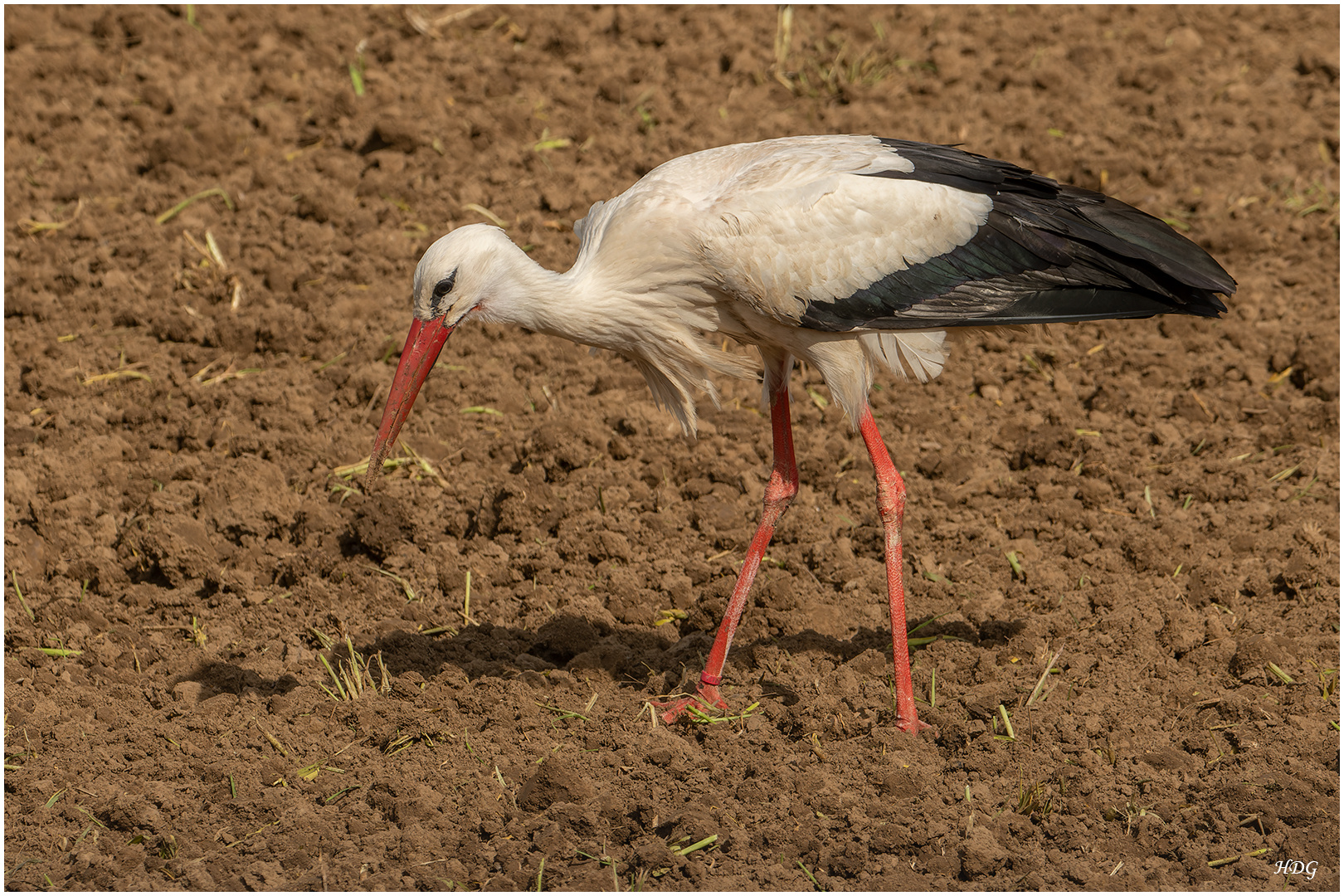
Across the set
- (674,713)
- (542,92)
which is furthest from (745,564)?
(542,92)

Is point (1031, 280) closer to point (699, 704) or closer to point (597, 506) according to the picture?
point (699, 704)

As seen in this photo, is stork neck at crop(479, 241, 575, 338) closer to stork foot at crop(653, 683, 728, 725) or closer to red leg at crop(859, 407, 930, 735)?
red leg at crop(859, 407, 930, 735)

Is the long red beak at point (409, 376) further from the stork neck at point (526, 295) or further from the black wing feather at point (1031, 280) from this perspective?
the black wing feather at point (1031, 280)

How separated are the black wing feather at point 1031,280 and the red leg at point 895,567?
48 cm

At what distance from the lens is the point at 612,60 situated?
31.1 ft

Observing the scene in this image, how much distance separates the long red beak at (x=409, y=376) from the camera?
476cm

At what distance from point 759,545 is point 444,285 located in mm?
1723

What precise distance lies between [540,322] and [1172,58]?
7.12 metres

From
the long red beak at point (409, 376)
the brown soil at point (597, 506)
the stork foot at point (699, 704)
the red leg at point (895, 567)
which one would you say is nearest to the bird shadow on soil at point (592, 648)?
the brown soil at point (597, 506)

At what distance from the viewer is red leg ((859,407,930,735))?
4773 millimetres

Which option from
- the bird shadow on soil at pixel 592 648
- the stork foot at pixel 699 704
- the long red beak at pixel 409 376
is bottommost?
the stork foot at pixel 699 704

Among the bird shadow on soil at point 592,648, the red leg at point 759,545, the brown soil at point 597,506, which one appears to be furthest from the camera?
the bird shadow on soil at point 592,648

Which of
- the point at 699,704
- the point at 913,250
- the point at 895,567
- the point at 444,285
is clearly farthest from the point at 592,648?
the point at 913,250

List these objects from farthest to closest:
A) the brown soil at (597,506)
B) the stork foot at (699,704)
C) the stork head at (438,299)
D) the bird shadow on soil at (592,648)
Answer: the bird shadow on soil at (592,648) < the stork foot at (699,704) < the stork head at (438,299) < the brown soil at (597,506)
